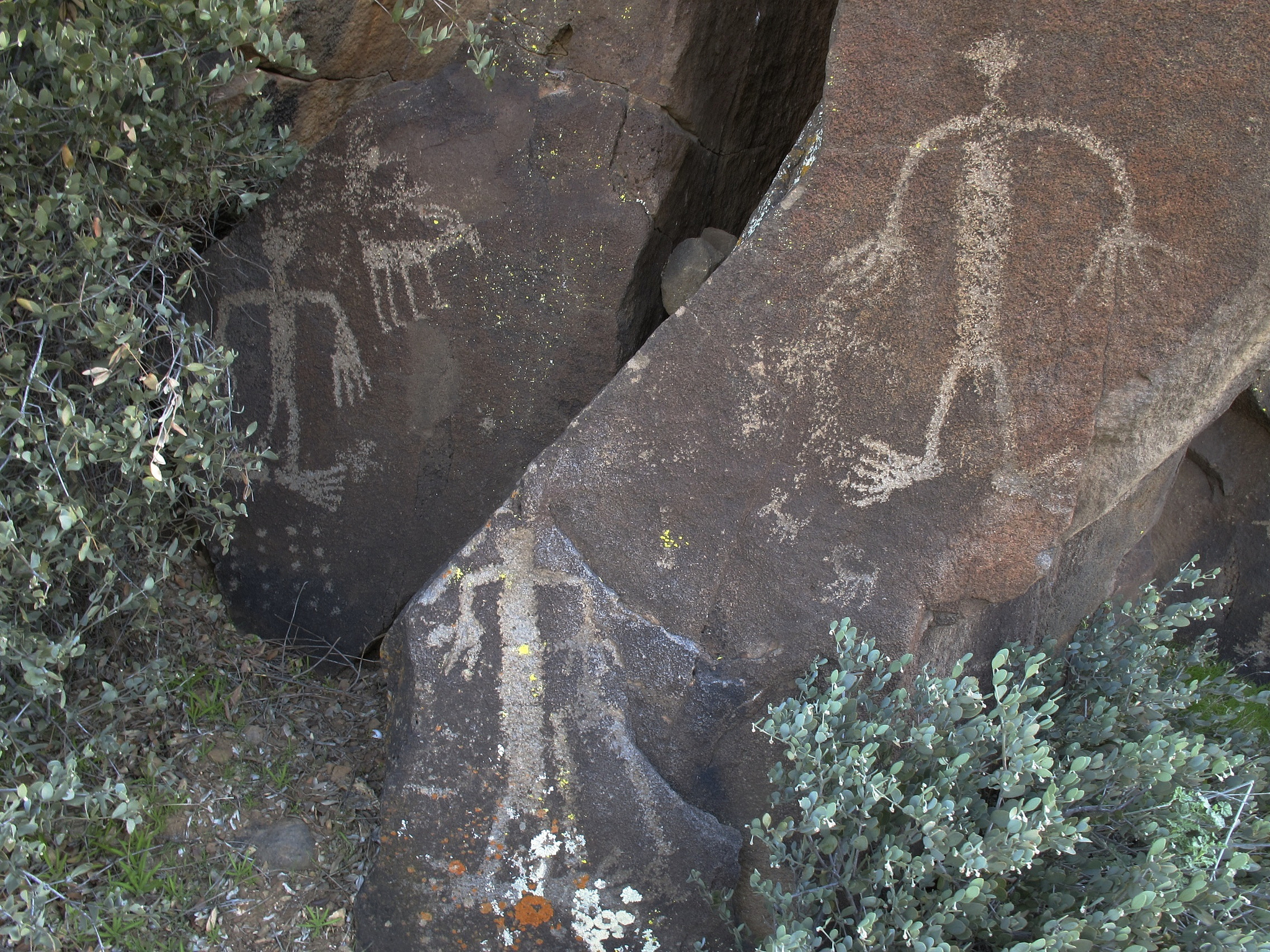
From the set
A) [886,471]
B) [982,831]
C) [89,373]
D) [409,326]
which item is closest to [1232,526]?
[886,471]

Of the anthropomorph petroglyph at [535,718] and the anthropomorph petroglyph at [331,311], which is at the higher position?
the anthropomorph petroglyph at [331,311]

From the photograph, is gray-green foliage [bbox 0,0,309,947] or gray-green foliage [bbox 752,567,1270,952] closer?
gray-green foliage [bbox 752,567,1270,952]

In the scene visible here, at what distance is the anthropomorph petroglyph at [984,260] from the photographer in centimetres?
167

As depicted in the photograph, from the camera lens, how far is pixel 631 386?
1.86 metres

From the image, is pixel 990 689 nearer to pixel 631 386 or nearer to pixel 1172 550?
pixel 631 386

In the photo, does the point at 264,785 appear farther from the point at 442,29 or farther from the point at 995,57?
the point at 995,57

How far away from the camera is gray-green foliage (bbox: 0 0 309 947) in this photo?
73.4 inches

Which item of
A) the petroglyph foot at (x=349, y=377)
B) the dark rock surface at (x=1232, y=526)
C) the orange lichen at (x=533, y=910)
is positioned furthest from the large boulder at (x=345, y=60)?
the dark rock surface at (x=1232, y=526)

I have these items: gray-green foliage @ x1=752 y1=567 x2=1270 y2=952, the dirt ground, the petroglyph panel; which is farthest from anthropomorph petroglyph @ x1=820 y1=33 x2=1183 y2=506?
the dirt ground

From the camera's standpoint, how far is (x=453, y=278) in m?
2.46

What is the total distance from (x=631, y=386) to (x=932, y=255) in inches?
23.9

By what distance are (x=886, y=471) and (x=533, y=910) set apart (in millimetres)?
1076

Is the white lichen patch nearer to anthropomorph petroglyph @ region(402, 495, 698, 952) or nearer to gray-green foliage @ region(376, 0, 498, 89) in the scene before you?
anthropomorph petroglyph @ region(402, 495, 698, 952)

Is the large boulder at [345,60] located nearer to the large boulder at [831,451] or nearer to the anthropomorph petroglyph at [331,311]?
the anthropomorph petroglyph at [331,311]
